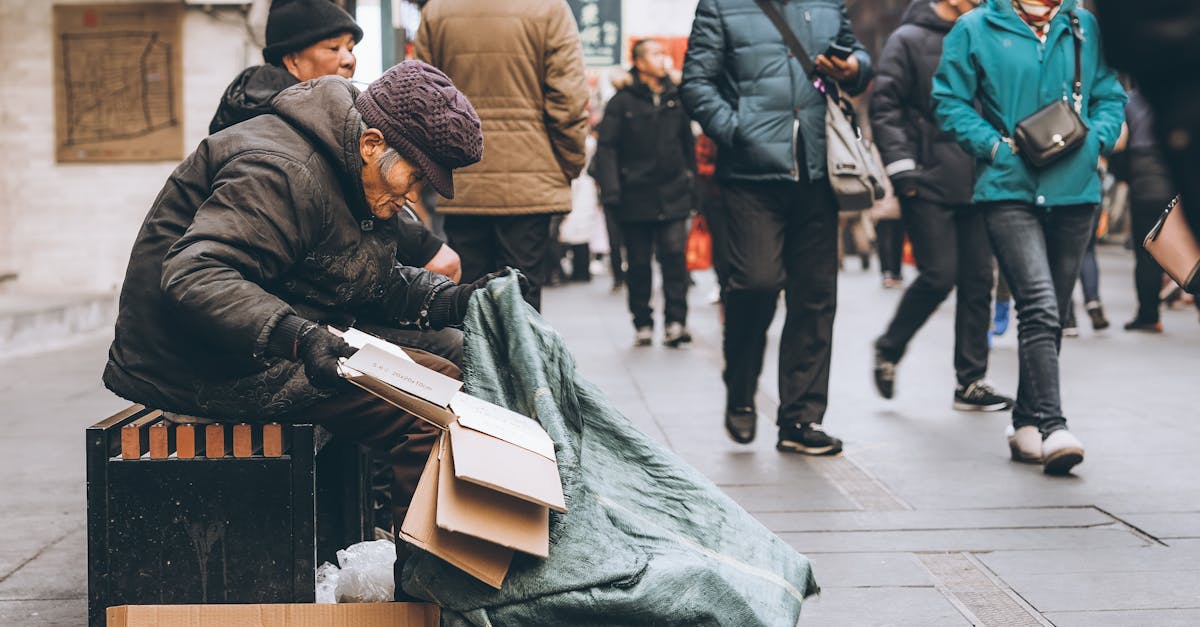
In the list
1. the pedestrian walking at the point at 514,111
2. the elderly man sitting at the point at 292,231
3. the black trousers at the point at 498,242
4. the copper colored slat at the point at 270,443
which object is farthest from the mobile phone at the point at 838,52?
the copper colored slat at the point at 270,443

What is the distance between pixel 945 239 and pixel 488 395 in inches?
166

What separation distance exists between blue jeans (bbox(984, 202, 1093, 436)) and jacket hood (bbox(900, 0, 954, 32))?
1719 millimetres

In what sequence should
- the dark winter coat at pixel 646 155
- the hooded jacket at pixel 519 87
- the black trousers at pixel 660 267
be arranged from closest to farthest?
1. the hooded jacket at pixel 519 87
2. the black trousers at pixel 660 267
3. the dark winter coat at pixel 646 155

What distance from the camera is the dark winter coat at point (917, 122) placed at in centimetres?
715

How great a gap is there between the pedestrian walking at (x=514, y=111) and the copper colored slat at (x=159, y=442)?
9.83 feet

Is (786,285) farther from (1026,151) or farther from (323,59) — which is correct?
(323,59)

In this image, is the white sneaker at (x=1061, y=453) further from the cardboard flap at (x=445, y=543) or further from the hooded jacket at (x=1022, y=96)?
the cardboard flap at (x=445, y=543)

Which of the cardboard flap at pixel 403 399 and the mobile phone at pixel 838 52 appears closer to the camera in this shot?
the cardboard flap at pixel 403 399

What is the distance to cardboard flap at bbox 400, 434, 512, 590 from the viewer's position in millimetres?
3098

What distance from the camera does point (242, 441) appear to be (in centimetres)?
343

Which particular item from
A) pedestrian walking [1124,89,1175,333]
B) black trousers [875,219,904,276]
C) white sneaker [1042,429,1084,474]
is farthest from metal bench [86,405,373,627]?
black trousers [875,219,904,276]

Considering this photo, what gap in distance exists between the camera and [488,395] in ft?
11.4

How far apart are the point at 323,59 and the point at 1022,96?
258 cm

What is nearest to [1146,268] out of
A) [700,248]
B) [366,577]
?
[700,248]
